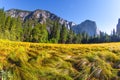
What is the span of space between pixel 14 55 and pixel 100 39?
14056cm

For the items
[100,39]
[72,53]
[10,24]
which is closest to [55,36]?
[10,24]

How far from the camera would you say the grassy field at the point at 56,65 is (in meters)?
16.7

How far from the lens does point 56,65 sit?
61.5 ft

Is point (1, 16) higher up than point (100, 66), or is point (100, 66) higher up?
point (1, 16)

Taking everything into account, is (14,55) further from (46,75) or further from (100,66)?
(100,66)

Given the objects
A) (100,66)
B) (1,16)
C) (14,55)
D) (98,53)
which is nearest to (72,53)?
(98,53)

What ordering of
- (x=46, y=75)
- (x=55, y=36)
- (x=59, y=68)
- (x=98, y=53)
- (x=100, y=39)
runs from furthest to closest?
1. (x=100, y=39)
2. (x=55, y=36)
3. (x=98, y=53)
4. (x=59, y=68)
5. (x=46, y=75)

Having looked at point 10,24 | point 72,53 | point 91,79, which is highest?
point 10,24

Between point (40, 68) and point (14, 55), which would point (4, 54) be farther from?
point (40, 68)

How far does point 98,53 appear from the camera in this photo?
2241cm

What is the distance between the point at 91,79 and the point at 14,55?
5.67 meters

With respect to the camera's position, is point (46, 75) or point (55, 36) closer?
point (46, 75)

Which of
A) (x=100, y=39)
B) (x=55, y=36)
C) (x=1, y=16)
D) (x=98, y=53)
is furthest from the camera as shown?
(x=100, y=39)

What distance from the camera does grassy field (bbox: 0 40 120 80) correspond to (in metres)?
16.7
